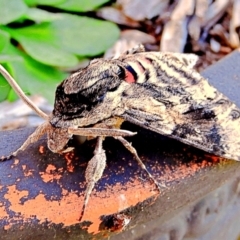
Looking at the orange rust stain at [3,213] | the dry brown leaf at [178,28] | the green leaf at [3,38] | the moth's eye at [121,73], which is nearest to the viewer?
the orange rust stain at [3,213]

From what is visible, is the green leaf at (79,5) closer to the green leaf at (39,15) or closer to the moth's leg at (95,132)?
the green leaf at (39,15)

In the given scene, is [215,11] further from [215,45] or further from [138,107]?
[138,107]

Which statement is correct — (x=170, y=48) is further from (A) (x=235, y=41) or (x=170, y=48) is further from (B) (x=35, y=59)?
(B) (x=35, y=59)

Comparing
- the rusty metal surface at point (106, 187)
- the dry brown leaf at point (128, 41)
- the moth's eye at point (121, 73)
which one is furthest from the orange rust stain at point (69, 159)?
the dry brown leaf at point (128, 41)

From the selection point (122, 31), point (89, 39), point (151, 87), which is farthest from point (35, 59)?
point (151, 87)

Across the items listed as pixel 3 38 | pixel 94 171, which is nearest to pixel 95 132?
pixel 94 171

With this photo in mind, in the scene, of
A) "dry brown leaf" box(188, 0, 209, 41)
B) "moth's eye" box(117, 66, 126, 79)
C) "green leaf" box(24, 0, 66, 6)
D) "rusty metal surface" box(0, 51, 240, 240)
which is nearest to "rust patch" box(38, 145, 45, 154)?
"rusty metal surface" box(0, 51, 240, 240)
